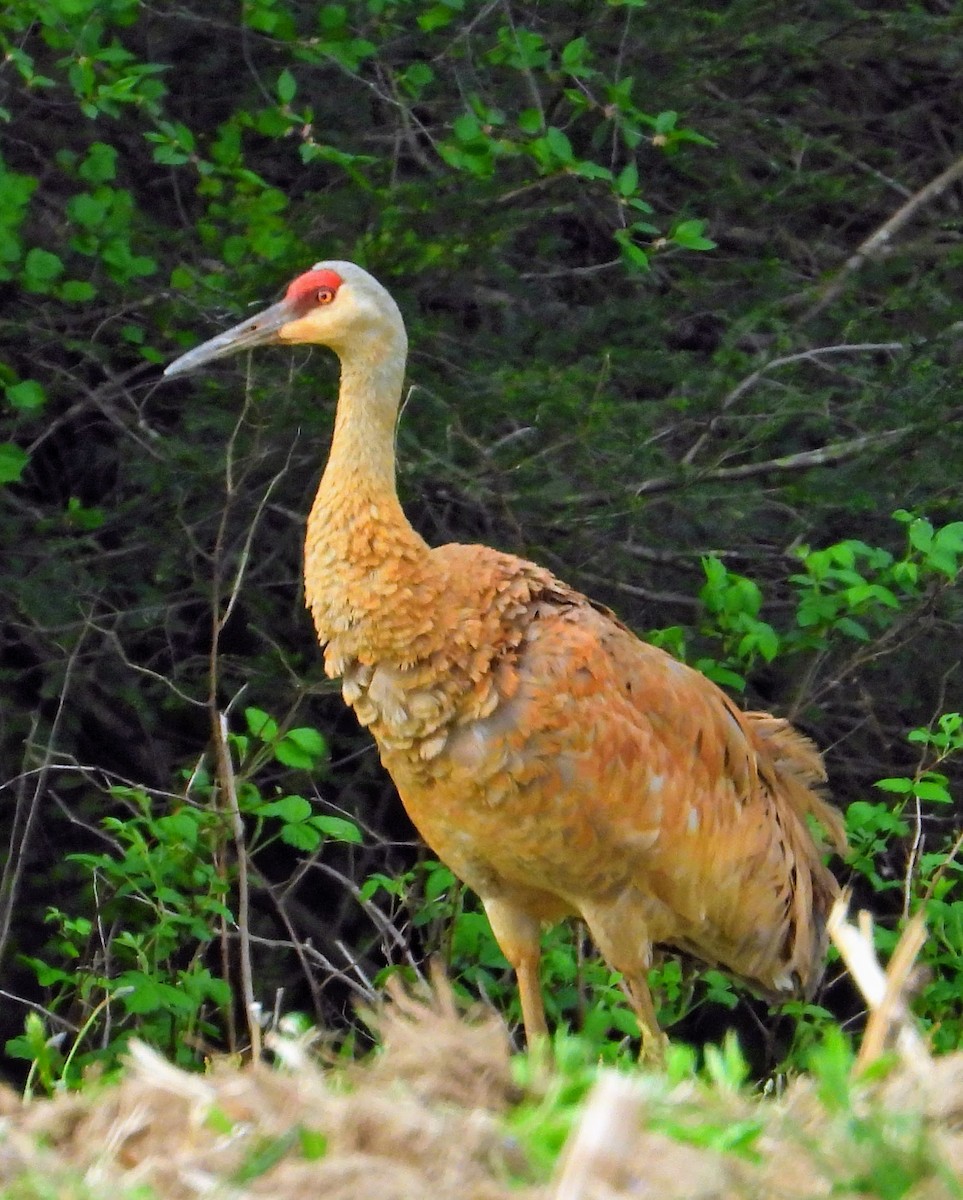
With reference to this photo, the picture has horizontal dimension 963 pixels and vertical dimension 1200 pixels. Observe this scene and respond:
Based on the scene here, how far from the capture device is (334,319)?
4.90 m

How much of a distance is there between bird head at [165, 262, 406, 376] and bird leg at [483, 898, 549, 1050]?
1.40 metres

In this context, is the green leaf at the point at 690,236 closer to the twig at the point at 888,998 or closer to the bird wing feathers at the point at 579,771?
the bird wing feathers at the point at 579,771

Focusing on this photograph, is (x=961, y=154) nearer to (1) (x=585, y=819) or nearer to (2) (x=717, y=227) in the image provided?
(2) (x=717, y=227)

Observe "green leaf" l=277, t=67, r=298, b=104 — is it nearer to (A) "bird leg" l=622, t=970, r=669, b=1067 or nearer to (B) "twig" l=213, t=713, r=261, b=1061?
(B) "twig" l=213, t=713, r=261, b=1061

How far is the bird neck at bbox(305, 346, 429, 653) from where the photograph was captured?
4.67 meters

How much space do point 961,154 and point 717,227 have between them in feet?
3.94

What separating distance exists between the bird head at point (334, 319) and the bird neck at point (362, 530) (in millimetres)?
54

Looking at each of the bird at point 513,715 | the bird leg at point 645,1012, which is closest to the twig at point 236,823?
the bird at point 513,715

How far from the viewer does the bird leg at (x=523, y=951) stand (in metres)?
5.05

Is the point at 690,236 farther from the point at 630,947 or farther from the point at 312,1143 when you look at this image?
the point at 312,1143

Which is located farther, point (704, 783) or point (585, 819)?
point (704, 783)

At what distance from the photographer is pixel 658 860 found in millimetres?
4945

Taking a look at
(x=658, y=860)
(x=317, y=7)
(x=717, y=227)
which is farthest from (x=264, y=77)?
(x=658, y=860)

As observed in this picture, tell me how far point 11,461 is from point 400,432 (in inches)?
42.7
